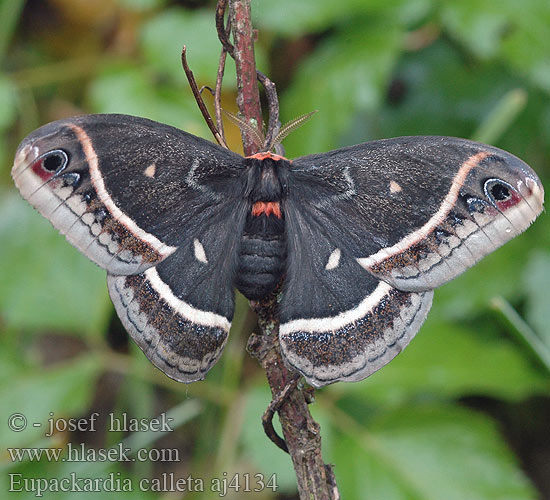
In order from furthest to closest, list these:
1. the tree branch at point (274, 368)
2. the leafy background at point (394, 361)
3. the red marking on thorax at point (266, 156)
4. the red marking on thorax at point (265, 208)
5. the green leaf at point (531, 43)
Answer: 1. the green leaf at point (531, 43)
2. the leafy background at point (394, 361)
3. the red marking on thorax at point (265, 208)
4. the red marking on thorax at point (266, 156)
5. the tree branch at point (274, 368)

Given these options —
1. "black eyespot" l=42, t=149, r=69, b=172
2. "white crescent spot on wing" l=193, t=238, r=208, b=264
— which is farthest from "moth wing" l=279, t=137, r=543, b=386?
"black eyespot" l=42, t=149, r=69, b=172

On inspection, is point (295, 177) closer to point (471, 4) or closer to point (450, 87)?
point (471, 4)

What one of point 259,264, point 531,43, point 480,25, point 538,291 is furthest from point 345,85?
point 259,264

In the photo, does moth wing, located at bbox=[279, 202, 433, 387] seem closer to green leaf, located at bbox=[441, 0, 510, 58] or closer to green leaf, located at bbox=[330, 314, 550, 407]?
green leaf, located at bbox=[330, 314, 550, 407]

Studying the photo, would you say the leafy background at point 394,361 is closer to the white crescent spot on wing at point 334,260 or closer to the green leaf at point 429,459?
the green leaf at point 429,459

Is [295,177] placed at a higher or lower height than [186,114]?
lower

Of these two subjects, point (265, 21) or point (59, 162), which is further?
point (265, 21)

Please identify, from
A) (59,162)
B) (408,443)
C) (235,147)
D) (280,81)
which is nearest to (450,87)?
(280,81)

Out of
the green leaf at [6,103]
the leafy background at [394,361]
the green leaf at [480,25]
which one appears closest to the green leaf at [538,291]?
the leafy background at [394,361]
